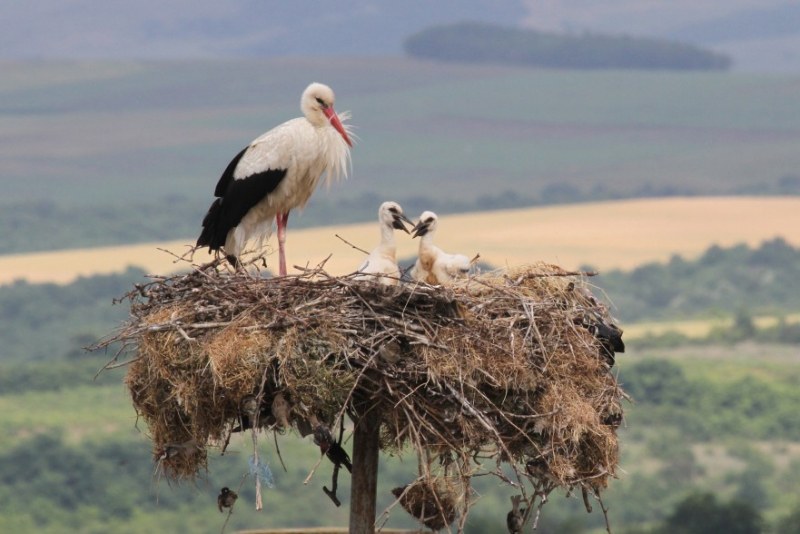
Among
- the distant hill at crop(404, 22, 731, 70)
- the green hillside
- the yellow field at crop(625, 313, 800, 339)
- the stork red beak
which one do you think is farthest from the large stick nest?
the distant hill at crop(404, 22, 731, 70)

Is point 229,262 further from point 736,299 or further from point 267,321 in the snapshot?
point 736,299

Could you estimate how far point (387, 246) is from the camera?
10.6 meters

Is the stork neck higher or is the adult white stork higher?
the adult white stork

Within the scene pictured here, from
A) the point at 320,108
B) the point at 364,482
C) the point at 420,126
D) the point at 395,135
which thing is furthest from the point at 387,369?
the point at 420,126

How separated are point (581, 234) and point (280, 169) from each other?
75.3 metres

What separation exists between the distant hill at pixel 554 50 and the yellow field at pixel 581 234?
57.3 meters

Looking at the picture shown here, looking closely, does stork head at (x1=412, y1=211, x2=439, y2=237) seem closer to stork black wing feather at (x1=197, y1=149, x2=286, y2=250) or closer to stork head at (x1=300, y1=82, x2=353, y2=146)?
stork head at (x1=300, y1=82, x2=353, y2=146)

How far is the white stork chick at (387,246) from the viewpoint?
33.7 ft

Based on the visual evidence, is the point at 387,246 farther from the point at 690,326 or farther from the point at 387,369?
the point at 690,326

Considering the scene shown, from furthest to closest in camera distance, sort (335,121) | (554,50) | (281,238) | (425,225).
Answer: (554,50), (281,238), (335,121), (425,225)

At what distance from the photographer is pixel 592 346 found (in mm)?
9492

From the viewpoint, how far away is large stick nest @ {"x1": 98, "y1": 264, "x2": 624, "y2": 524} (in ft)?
28.4

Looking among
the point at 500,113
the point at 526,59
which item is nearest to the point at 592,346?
the point at 500,113

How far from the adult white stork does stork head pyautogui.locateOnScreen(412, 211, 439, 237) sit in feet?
2.99
